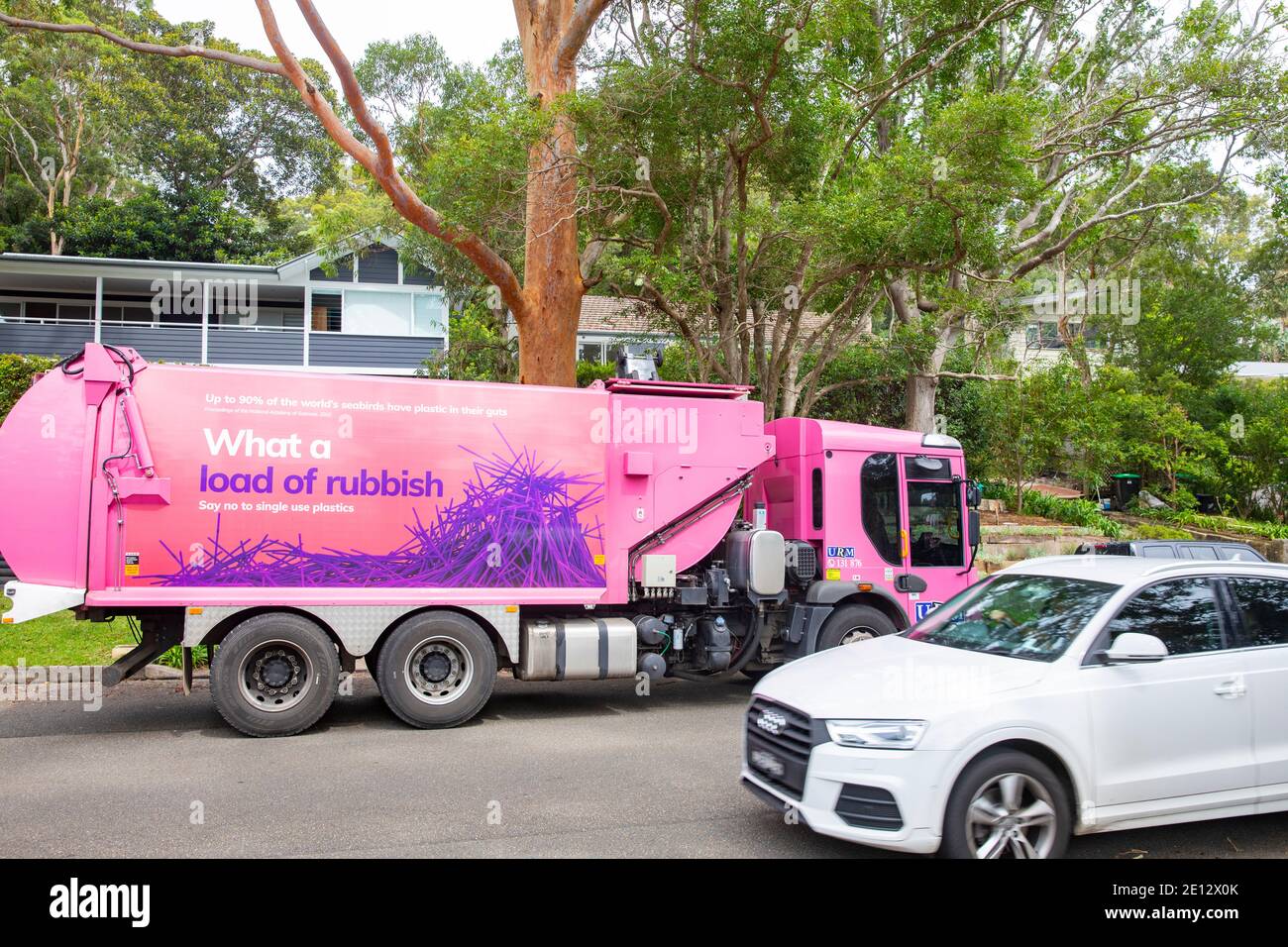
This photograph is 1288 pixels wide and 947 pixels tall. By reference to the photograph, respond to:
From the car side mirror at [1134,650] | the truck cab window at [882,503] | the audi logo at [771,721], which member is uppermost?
the truck cab window at [882,503]

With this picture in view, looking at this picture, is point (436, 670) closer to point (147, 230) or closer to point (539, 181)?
point (539, 181)

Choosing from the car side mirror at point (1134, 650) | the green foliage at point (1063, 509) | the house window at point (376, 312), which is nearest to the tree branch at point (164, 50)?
Answer: the car side mirror at point (1134, 650)

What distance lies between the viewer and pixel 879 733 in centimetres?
474

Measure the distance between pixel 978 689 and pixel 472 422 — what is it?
17.1 ft

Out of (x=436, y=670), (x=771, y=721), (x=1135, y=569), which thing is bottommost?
(x=436, y=670)

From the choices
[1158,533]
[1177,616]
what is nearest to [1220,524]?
[1158,533]

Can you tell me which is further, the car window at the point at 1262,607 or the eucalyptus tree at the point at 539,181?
the eucalyptus tree at the point at 539,181

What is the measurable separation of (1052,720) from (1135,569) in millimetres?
1452

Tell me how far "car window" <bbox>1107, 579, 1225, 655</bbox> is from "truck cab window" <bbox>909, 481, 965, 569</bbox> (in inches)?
182

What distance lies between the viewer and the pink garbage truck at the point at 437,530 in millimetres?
7715

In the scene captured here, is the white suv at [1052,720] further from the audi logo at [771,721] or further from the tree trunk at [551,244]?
the tree trunk at [551,244]

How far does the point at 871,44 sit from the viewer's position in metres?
15.1

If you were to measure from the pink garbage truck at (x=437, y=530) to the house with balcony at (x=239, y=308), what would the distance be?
17049 millimetres
